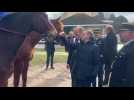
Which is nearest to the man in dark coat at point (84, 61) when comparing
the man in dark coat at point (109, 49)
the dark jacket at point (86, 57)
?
the dark jacket at point (86, 57)

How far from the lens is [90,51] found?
2270 millimetres

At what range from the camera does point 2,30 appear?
89.1 inches

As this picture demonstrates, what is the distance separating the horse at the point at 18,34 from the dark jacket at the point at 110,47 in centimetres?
57

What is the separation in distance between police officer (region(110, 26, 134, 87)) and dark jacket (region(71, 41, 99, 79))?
223mm

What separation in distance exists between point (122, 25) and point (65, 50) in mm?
656

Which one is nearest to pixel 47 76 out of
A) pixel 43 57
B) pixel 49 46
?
pixel 43 57

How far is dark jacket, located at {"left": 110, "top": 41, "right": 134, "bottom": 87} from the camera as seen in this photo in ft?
7.49

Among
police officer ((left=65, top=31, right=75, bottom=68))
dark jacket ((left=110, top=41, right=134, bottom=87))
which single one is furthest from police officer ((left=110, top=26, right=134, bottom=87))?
police officer ((left=65, top=31, right=75, bottom=68))

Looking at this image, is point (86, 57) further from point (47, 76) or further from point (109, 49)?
point (47, 76)
